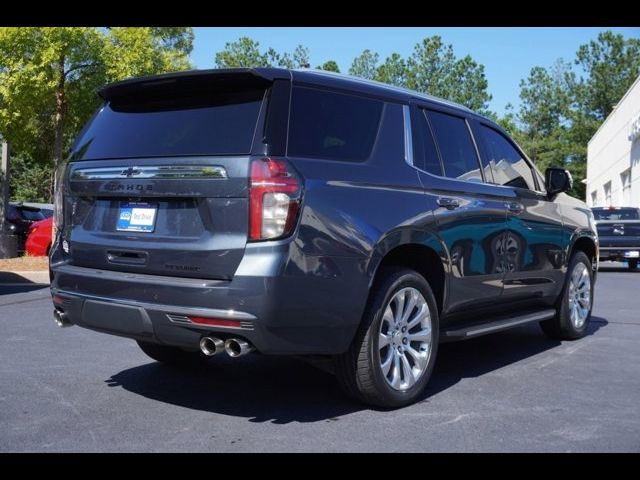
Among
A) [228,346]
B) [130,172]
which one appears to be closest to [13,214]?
[130,172]

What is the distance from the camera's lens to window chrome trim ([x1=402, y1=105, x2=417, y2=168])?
15.4 feet

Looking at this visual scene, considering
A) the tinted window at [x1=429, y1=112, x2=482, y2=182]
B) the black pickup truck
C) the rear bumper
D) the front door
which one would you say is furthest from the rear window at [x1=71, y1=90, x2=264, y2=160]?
the black pickup truck

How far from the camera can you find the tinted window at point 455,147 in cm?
512

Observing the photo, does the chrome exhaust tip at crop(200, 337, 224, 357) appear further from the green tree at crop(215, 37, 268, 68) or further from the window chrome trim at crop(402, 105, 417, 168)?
the green tree at crop(215, 37, 268, 68)

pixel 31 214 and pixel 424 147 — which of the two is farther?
pixel 31 214

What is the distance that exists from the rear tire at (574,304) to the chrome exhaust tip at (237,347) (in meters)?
3.88

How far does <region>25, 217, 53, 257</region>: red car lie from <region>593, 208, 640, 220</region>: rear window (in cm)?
1369

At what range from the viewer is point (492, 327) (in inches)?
206

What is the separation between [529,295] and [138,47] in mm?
13903

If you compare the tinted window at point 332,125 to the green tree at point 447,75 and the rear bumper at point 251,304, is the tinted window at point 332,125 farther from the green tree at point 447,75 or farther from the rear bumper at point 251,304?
the green tree at point 447,75

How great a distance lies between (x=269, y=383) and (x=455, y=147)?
2.12m

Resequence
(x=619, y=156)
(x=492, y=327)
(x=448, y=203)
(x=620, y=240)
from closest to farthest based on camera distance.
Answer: (x=448, y=203), (x=492, y=327), (x=620, y=240), (x=619, y=156)

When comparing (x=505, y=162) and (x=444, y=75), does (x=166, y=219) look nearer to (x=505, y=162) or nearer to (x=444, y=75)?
(x=505, y=162)
